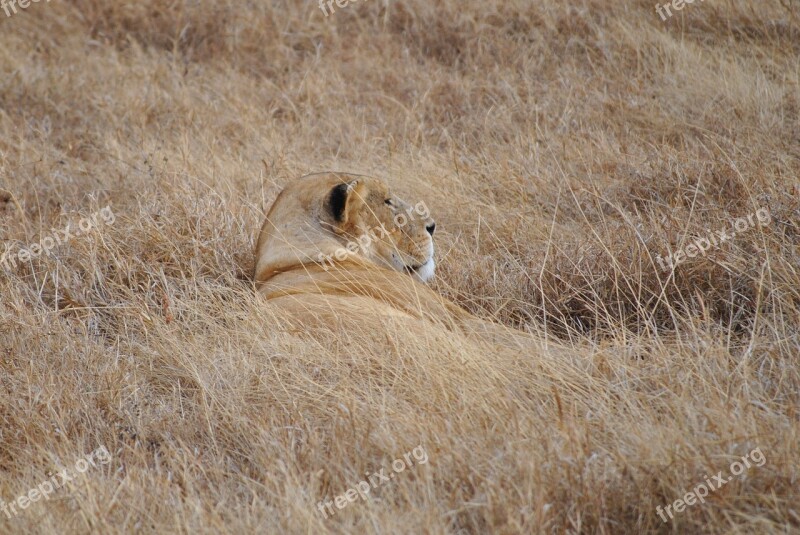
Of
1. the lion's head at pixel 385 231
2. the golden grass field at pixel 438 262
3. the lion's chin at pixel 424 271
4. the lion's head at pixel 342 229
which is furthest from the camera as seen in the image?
the lion's chin at pixel 424 271

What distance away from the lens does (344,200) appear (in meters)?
5.38

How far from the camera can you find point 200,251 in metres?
5.97

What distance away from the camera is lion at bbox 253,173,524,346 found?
15.6ft

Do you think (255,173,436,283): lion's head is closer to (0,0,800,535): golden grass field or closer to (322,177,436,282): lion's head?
(322,177,436,282): lion's head

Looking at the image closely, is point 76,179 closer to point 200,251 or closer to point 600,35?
point 200,251

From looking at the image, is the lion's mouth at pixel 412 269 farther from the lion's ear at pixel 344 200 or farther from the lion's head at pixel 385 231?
the lion's ear at pixel 344 200

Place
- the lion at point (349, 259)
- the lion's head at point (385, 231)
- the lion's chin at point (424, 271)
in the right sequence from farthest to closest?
1. the lion's chin at point (424, 271)
2. the lion's head at point (385, 231)
3. the lion at point (349, 259)

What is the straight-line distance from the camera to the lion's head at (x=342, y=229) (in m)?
5.34

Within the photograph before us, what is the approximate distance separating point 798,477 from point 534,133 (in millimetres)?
5256

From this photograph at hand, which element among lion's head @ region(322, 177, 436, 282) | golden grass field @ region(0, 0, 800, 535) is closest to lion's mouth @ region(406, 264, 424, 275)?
lion's head @ region(322, 177, 436, 282)

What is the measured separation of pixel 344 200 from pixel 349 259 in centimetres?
36

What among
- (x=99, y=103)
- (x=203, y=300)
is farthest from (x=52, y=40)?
(x=203, y=300)

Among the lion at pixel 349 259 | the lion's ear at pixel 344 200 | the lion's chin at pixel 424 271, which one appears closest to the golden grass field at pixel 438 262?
the lion's chin at pixel 424 271

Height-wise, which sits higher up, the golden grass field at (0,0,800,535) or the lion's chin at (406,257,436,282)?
the golden grass field at (0,0,800,535)
